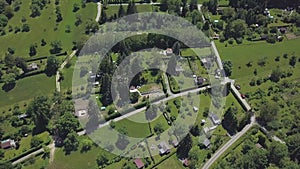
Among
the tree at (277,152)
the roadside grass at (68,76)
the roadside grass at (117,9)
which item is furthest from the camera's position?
the roadside grass at (117,9)

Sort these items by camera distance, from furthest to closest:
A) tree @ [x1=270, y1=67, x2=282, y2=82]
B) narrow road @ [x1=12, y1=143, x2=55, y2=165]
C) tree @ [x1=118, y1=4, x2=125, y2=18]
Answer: tree @ [x1=118, y1=4, x2=125, y2=18] → tree @ [x1=270, y1=67, x2=282, y2=82] → narrow road @ [x1=12, y1=143, x2=55, y2=165]

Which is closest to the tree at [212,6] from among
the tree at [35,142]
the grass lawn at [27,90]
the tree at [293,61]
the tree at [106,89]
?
the tree at [293,61]

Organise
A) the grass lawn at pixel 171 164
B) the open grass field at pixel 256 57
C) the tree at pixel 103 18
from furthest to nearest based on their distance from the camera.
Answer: the tree at pixel 103 18, the open grass field at pixel 256 57, the grass lawn at pixel 171 164

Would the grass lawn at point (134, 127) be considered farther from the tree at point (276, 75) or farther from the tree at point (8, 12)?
the tree at point (8, 12)

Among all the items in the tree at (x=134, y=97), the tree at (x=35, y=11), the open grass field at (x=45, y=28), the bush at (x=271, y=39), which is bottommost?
the tree at (x=134, y=97)

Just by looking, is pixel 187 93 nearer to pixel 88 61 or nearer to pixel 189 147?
pixel 189 147

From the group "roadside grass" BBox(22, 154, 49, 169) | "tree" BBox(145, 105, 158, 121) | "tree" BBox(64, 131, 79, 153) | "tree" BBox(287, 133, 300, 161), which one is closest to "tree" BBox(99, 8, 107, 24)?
"tree" BBox(145, 105, 158, 121)

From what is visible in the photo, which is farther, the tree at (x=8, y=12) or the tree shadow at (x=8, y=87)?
the tree at (x=8, y=12)

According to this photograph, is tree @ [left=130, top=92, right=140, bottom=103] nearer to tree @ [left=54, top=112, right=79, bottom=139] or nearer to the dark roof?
tree @ [left=54, top=112, right=79, bottom=139]
